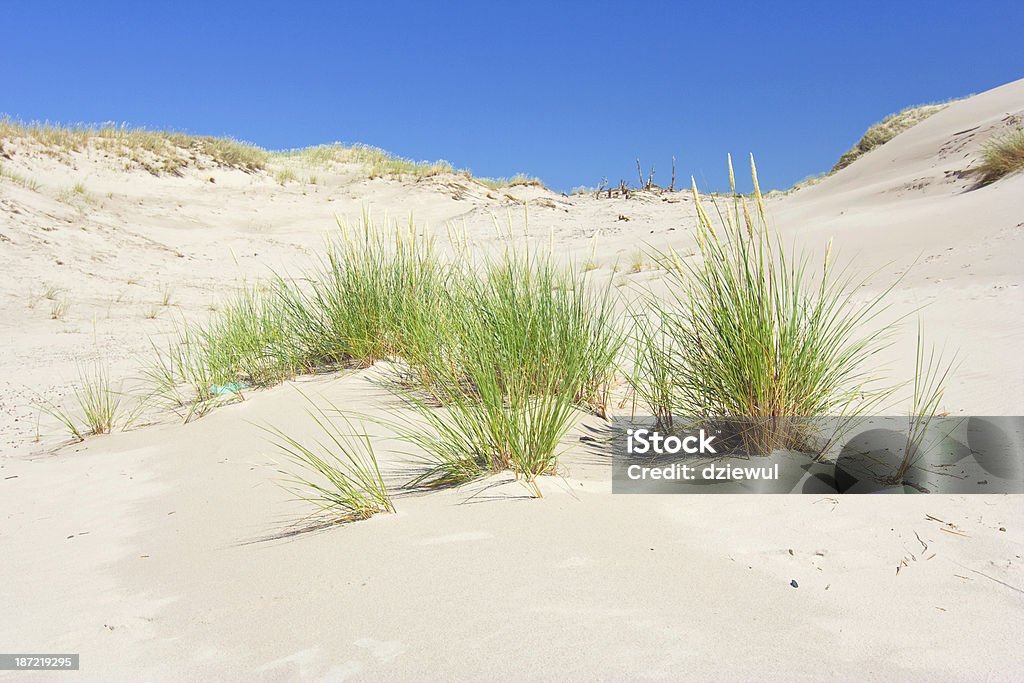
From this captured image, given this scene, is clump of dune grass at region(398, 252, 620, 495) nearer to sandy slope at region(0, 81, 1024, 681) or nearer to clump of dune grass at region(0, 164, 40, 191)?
sandy slope at region(0, 81, 1024, 681)

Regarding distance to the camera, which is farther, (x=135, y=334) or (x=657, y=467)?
(x=135, y=334)

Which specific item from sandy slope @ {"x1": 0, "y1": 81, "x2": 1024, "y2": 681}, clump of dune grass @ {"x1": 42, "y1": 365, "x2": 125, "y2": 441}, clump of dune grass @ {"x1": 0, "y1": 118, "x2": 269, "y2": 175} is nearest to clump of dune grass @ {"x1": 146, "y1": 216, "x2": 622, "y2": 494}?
sandy slope @ {"x1": 0, "y1": 81, "x2": 1024, "y2": 681}

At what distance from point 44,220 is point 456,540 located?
12.0 metres

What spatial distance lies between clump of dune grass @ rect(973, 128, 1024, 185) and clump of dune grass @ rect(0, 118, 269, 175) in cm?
1558

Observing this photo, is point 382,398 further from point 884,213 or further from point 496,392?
point 884,213

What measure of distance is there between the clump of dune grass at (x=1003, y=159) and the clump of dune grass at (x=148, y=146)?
15.6 m

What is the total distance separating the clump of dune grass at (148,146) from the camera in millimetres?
15461

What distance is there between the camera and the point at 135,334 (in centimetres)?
834

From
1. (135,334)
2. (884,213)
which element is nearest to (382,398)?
(135,334)

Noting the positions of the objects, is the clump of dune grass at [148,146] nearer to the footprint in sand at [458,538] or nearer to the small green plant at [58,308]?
the small green plant at [58,308]

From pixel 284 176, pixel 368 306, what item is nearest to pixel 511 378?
pixel 368 306

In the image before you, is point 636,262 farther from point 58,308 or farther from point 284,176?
point 284,176

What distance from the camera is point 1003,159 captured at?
29.2ft

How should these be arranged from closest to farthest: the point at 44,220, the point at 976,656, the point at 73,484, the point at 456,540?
the point at 976,656
the point at 456,540
the point at 73,484
the point at 44,220
